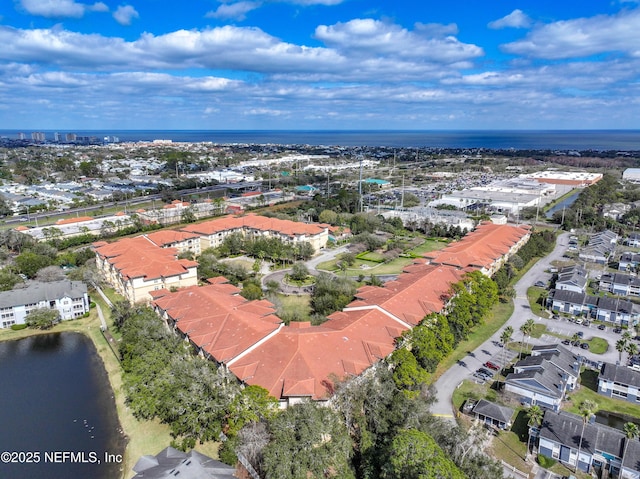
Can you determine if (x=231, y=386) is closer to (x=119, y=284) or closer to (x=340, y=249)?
(x=119, y=284)

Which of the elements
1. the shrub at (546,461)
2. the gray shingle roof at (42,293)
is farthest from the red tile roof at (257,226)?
the shrub at (546,461)

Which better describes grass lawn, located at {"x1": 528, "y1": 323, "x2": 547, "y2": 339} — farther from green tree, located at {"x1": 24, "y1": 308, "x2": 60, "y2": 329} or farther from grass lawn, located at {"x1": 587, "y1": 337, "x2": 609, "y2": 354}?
green tree, located at {"x1": 24, "y1": 308, "x2": 60, "y2": 329}

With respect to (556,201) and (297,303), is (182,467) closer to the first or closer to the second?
(297,303)

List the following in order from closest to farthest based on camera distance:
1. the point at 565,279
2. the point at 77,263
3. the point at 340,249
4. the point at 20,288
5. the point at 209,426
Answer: the point at 209,426 < the point at 20,288 < the point at 565,279 < the point at 77,263 < the point at 340,249

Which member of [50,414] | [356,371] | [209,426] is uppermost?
[356,371]

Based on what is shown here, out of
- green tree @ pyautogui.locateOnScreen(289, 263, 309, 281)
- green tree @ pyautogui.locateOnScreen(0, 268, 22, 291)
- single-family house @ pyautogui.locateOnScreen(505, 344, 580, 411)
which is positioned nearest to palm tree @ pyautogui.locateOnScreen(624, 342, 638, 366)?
single-family house @ pyautogui.locateOnScreen(505, 344, 580, 411)

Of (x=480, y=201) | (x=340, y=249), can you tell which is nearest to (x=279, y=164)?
(x=480, y=201)
